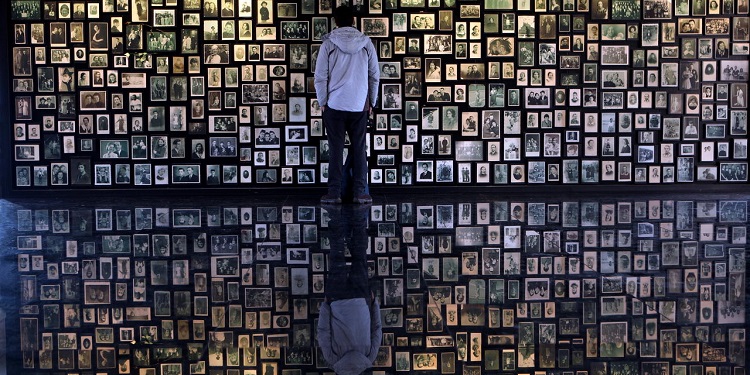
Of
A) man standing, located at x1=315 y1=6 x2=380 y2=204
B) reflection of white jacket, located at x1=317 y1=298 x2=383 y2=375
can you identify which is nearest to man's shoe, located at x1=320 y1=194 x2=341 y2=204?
man standing, located at x1=315 y1=6 x2=380 y2=204

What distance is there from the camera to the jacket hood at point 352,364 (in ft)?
10.7

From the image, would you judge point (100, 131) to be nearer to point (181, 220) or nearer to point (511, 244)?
point (181, 220)

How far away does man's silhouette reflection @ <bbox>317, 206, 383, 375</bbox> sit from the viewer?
346cm

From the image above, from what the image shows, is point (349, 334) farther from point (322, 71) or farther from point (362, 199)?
point (322, 71)

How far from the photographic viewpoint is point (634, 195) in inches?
492

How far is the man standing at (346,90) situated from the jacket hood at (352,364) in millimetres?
6699

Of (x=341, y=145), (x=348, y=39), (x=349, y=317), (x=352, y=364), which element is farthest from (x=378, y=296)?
(x=348, y=39)

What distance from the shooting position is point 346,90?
1008cm

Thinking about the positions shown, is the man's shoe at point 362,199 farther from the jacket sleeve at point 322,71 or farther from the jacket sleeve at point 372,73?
the jacket sleeve at point 322,71

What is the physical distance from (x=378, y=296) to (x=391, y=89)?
335 inches

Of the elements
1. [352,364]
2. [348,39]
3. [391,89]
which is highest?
[348,39]

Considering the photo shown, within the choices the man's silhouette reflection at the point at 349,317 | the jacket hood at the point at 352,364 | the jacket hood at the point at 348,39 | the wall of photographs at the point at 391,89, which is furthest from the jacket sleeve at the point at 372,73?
the jacket hood at the point at 352,364

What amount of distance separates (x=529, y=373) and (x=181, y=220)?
6.15m

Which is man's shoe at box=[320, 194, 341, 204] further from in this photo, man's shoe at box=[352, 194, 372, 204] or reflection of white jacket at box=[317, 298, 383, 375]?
reflection of white jacket at box=[317, 298, 383, 375]
